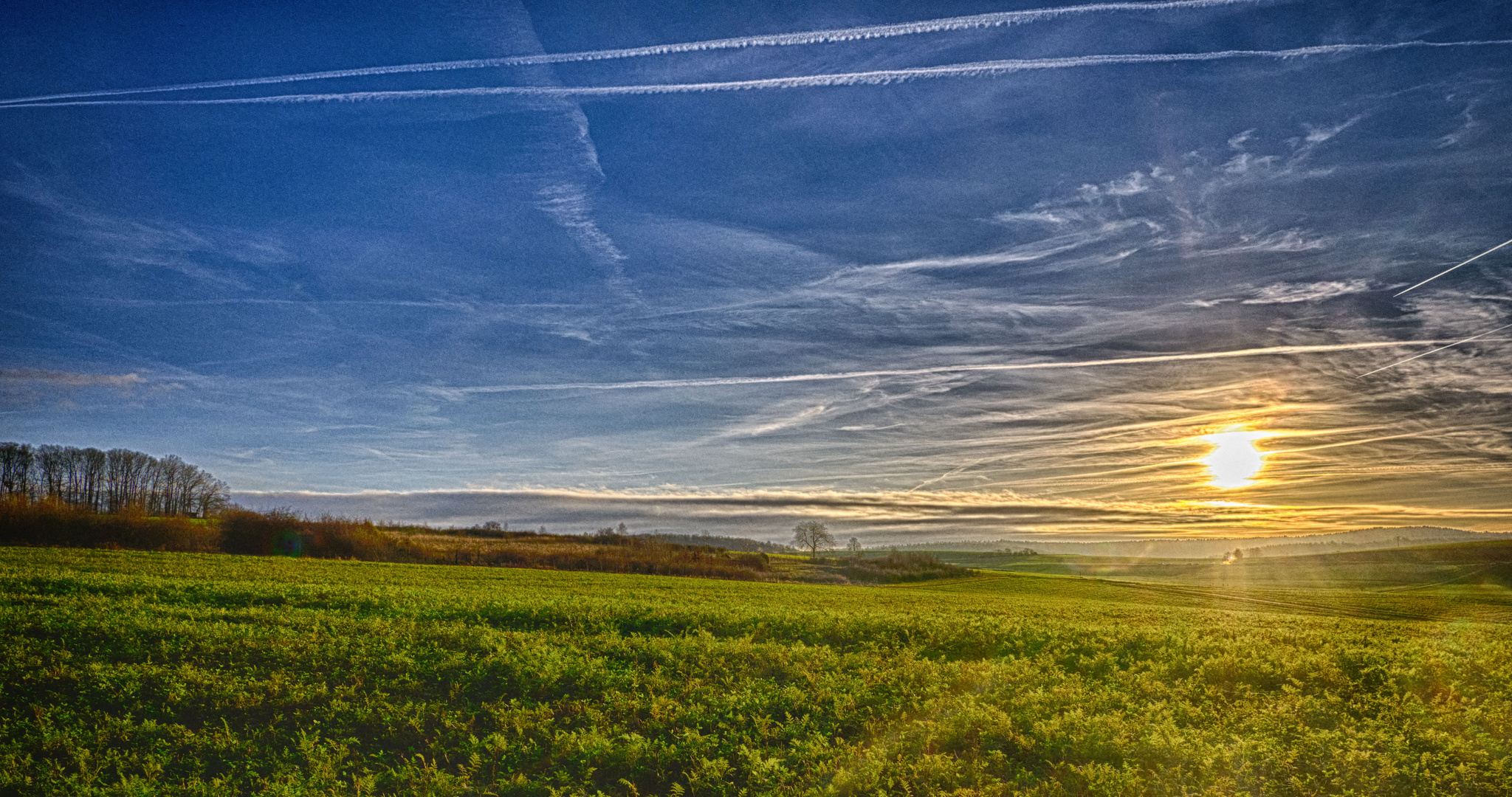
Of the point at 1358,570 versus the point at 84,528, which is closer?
the point at 84,528

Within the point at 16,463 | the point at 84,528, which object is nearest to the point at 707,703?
the point at 84,528

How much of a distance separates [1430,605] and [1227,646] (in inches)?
2424

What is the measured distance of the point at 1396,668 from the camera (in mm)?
18703

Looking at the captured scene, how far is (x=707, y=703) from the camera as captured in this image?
1608 centimetres

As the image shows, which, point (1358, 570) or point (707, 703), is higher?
point (707, 703)

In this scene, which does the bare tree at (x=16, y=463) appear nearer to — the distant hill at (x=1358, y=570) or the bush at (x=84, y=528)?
the bush at (x=84, y=528)

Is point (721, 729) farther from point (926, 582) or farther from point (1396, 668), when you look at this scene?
point (926, 582)

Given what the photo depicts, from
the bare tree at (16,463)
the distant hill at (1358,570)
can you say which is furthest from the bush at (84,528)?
the distant hill at (1358,570)

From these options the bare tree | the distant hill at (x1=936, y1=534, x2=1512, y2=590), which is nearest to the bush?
the bare tree

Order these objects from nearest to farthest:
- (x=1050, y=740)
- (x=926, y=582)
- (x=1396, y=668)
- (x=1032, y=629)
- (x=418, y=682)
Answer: (x=1050, y=740) < (x=418, y=682) < (x=1396, y=668) < (x=1032, y=629) < (x=926, y=582)

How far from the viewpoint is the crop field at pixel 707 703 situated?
1293cm

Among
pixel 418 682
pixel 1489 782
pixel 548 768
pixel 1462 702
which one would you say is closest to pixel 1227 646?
pixel 1462 702

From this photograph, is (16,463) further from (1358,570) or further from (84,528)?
(1358,570)

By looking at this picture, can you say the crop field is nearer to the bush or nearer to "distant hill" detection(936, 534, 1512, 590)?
the bush
